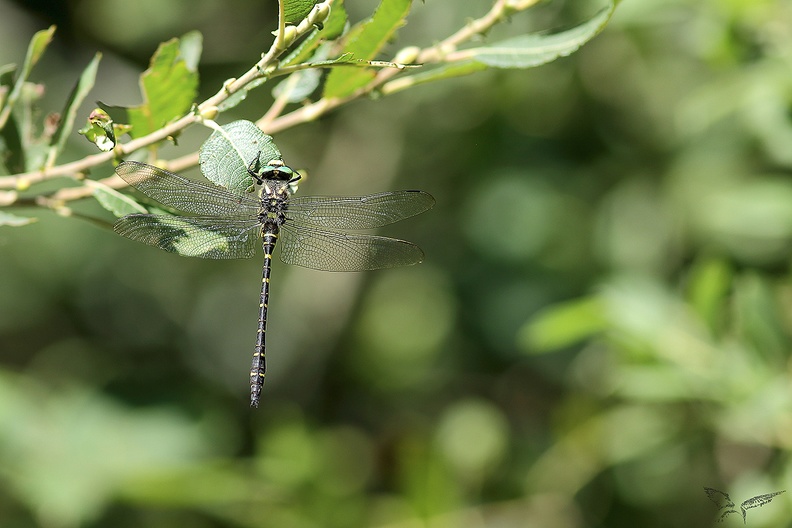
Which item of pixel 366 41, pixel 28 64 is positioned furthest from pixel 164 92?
pixel 366 41

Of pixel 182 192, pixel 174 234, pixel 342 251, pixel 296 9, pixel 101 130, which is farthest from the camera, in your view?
pixel 342 251

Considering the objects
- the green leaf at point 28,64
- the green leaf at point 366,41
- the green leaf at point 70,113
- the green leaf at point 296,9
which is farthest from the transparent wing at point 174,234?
the green leaf at point 296,9

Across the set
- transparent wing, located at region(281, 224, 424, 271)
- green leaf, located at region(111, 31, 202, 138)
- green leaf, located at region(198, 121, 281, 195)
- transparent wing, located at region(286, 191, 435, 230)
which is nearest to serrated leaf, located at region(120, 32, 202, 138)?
green leaf, located at region(111, 31, 202, 138)

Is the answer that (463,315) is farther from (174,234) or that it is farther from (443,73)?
(443,73)

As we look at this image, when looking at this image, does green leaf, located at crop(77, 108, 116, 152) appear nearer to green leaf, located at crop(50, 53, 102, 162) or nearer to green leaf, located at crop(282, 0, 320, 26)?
green leaf, located at crop(50, 53, 102, 162)

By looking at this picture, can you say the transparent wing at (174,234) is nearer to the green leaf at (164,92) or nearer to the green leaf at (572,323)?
the green leaf at (164,92)

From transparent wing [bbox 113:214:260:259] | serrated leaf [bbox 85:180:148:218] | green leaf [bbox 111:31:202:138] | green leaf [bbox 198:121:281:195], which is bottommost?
green leaf [bbox 198:121:281:195]

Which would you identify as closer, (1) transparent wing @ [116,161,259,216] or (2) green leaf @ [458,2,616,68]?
(2) green leaf @ [458,2,616,68]
